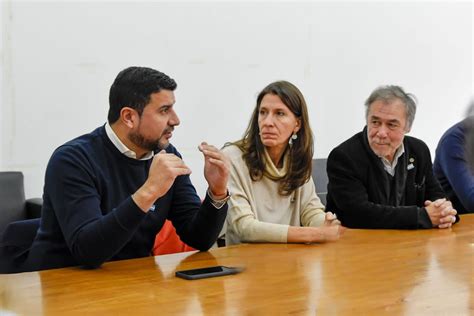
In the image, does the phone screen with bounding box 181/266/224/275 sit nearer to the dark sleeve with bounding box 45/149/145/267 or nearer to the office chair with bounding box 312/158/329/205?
the dark sleeve with bounding box 45/149/145/267

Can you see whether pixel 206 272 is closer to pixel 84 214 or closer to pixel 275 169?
pixel 84 214

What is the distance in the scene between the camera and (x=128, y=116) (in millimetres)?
2258

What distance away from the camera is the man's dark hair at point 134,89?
2.25 meters

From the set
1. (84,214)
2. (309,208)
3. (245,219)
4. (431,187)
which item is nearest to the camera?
(84,214)

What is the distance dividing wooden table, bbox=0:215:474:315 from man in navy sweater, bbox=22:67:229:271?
142mm

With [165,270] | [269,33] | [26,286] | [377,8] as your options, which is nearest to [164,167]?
[165,270]

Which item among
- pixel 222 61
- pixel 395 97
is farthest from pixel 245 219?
pixel 222 61

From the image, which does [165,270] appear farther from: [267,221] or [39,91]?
[39,91]

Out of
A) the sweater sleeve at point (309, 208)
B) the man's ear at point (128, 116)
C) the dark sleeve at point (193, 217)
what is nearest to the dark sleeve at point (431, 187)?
the sweater sleeve at point (309, 208)

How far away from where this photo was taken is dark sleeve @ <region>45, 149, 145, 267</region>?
1.94 meters

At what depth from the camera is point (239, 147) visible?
2805mm

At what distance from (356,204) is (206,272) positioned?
1193 mm

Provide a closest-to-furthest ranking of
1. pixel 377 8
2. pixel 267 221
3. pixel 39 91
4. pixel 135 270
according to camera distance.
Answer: pixel 135 270, pixel 267 221, pixel 39 91, pixel 377 8

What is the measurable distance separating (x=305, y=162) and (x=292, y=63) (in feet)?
6.58
